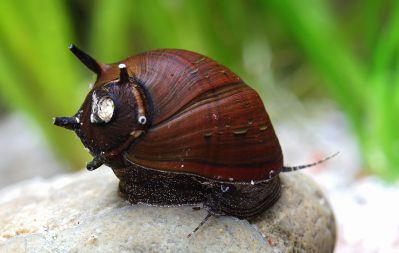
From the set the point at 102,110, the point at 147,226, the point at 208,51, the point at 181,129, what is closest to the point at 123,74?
the point at 102,110

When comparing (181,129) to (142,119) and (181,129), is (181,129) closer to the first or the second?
(181,129)

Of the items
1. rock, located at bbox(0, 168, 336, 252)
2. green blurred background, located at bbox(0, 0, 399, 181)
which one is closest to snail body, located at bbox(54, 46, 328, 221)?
rock, located at bbox(0, 168, 336, 252)

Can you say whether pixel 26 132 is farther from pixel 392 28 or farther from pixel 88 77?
pixel 392 28

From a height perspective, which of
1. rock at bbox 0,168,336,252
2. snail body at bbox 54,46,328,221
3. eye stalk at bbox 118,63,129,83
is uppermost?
eye stalk at bbox 118,63,129,83

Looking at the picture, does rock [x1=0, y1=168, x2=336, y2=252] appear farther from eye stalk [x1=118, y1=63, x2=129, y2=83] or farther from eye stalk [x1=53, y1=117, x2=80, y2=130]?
eye stalk [x1=118, y1=63, x2=129, y2=83]

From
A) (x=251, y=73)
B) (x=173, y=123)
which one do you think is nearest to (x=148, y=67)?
(x=173, y=123)

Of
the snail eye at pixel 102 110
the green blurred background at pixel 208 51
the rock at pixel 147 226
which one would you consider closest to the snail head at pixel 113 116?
the snail eye at pixel 102 110

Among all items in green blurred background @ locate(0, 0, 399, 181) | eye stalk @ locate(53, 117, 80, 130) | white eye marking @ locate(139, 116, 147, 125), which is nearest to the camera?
white eye marking @ locate(139, 116, 147, 125)

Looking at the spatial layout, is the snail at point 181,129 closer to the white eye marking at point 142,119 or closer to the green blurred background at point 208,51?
the white eye marking at point 142,119

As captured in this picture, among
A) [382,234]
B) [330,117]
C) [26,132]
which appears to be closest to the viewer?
[382,234]
